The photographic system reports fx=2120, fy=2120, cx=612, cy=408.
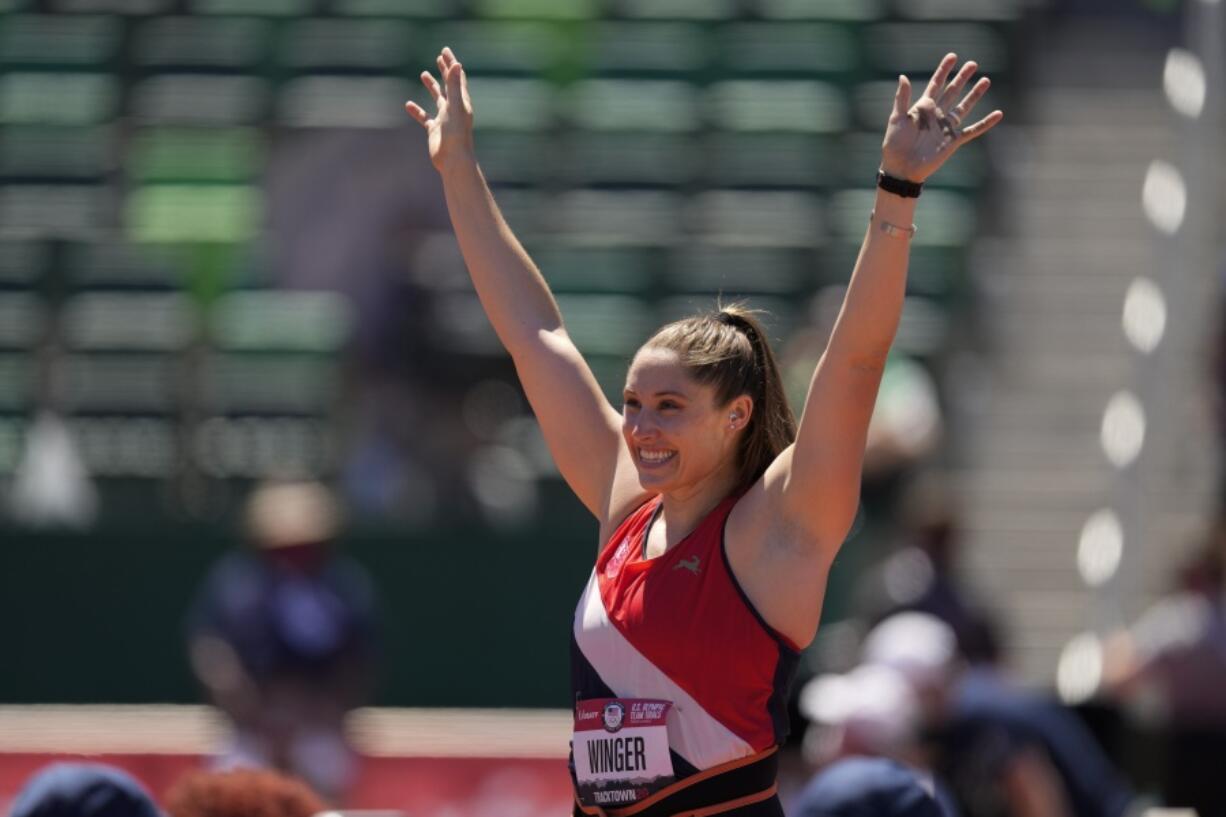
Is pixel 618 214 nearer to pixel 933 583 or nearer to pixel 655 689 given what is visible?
pixel 933 583

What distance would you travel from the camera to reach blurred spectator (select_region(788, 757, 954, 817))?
9.80 feet

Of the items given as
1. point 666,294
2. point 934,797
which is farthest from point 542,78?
point 934,797

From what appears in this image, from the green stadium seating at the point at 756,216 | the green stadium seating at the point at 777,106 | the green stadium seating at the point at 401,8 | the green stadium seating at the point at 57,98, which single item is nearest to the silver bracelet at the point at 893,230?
the green stadium seating at the point at 756,216

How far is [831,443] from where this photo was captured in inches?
106

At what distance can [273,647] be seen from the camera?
26.1 feet

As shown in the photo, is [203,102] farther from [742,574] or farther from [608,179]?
[742,574]

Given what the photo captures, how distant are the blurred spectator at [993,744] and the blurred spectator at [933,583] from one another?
3.53 feet

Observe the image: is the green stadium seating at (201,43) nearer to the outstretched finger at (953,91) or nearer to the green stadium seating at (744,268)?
the green stadium seating at (744,268)

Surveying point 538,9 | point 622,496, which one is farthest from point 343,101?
point 622,496

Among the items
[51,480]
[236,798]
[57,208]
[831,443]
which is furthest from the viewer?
[57,208]

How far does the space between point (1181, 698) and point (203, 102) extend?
21.5ft

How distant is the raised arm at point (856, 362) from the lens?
269 centimetres

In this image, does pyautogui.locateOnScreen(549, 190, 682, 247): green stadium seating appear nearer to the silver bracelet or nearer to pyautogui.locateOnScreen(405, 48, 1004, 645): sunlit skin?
pyautogui.locateOnScreen(405, 48, 1004, 645): sunlit skin

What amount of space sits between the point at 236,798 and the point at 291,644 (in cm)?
522
